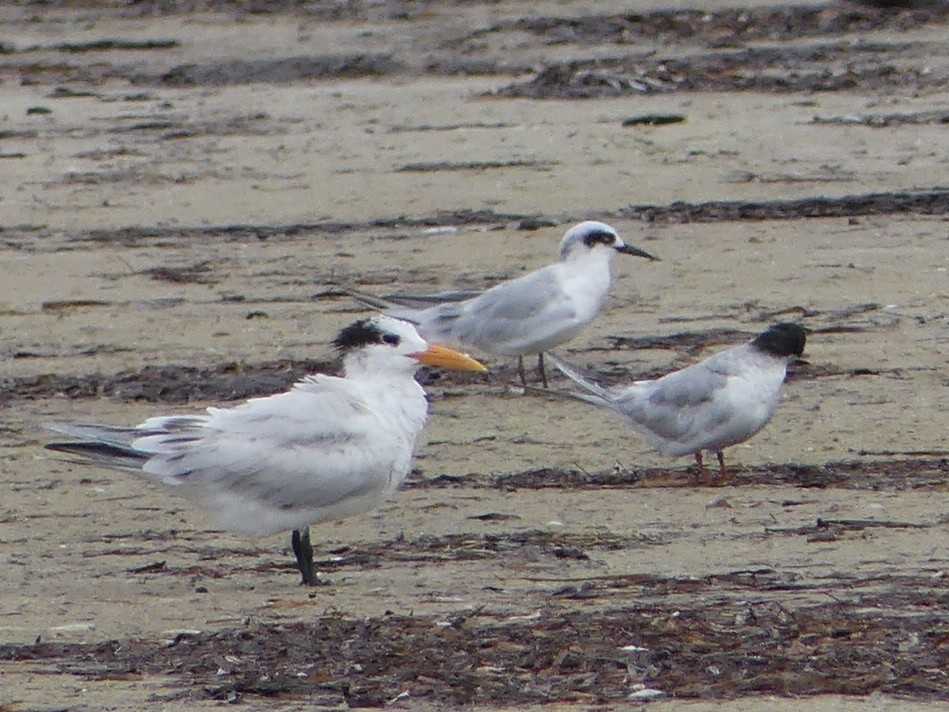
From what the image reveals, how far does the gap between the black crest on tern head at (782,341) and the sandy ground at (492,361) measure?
0.83ft

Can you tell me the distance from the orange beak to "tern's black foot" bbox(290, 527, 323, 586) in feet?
2.26

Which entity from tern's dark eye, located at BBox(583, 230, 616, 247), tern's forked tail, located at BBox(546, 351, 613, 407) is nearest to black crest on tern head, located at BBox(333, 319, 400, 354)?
tern's forked tail, located at BBox(546, 351, 613, 407)

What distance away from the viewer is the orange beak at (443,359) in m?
5.90

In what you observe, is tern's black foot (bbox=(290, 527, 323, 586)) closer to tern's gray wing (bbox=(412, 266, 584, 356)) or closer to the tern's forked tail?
the tern's forked tail

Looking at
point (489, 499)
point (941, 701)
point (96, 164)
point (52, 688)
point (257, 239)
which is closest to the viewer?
point (941, 701)

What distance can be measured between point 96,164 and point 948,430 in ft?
20.4

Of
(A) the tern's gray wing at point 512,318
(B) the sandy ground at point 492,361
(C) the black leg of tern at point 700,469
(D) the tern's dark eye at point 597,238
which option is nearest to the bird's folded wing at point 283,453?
(B) the sandy ground at point 492,361

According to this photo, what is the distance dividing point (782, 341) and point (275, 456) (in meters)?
1.97

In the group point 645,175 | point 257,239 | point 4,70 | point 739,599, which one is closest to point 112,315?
point 257,239

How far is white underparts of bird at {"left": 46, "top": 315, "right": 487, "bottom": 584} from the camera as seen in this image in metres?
5.44

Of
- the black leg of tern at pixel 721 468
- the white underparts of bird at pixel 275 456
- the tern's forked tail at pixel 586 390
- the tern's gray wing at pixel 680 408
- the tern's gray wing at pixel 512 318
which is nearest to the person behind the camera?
the white underparts of bird at pixel 275 456

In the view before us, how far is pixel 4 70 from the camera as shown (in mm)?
15148

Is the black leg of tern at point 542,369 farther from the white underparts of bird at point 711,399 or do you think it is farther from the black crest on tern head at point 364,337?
the black crest on tern head at point 364,337

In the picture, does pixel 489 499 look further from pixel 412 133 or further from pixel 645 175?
pixel 412 133
